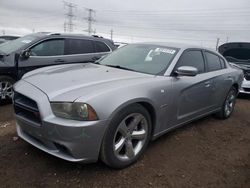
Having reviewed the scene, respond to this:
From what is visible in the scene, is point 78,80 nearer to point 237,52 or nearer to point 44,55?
point 44,55

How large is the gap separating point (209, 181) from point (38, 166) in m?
1.98

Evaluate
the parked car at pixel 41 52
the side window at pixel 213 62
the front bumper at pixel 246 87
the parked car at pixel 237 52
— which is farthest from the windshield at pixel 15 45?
the parked car at pixel 237 52

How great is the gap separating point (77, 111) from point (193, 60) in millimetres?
2442

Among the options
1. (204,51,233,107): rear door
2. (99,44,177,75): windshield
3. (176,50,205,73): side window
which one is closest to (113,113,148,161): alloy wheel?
(99,44,177,75): windshield

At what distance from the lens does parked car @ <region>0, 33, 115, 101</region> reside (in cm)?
587

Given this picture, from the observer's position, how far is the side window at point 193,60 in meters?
4.15

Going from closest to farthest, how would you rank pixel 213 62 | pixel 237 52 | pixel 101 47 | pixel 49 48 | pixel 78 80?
pixel 78 80, pixel 213 62, pixel 49 48, pixel 101 47, pixel 237 52

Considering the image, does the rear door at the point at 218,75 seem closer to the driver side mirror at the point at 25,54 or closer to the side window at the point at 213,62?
the side window at the point at 213,62

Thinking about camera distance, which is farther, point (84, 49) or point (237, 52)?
point (237, 52)

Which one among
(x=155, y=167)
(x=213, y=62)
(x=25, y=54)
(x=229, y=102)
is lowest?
(x=155, y=167)

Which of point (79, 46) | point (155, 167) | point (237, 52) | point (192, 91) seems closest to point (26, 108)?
point (155, 167)

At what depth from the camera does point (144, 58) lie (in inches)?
162

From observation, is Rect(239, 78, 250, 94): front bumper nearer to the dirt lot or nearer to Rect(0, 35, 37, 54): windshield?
the dirt lot

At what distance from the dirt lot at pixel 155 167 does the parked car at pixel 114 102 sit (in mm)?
232
